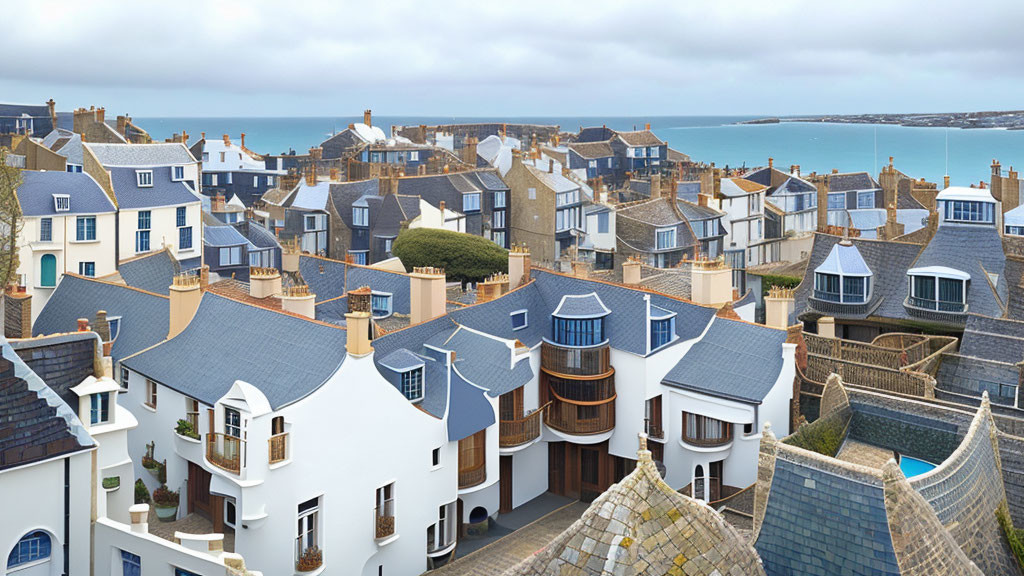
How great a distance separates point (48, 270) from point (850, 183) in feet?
223

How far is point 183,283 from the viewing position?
1503 inches

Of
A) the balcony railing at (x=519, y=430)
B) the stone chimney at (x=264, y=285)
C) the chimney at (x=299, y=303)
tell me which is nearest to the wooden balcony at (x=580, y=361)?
the balcony railing at (x=519, y=430)

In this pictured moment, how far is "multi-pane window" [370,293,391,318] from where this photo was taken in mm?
44875

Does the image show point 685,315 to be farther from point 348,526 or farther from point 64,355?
point 64,355

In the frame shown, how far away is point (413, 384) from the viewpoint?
35.6 meters

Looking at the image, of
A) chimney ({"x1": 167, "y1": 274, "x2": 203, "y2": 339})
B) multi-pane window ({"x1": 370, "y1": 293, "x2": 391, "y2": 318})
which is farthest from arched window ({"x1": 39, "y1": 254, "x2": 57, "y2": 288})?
multi-pane window ({"x1": 370, "y1": 293, "x2": 391, "y2": 318})

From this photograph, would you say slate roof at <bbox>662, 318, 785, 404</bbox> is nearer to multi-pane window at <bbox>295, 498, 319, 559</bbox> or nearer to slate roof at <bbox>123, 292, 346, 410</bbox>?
slate roof at <bbox>123, 292, 346, 410</bbox>

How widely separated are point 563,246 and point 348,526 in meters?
51.6

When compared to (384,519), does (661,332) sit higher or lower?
higher

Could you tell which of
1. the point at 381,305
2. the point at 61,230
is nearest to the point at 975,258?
the point at 381,305

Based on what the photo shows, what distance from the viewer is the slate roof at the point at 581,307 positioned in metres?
40.7

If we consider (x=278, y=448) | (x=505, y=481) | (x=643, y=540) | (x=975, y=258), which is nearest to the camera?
(x=643, y=540)

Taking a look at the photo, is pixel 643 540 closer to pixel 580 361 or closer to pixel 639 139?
pixel 580 361

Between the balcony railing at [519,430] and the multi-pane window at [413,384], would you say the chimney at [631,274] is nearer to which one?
the balcony railing at [519,430]
